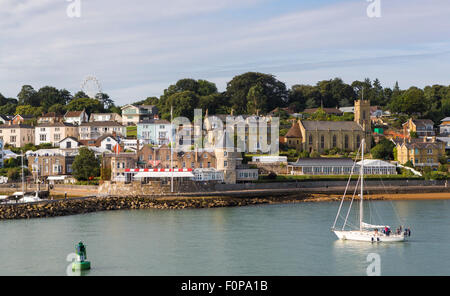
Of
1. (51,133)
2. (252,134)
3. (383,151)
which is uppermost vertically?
(51,133)

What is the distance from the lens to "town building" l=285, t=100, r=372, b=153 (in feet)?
261

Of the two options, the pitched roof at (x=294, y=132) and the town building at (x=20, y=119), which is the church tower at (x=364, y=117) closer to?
the pitched roof at (x=294, y=132)

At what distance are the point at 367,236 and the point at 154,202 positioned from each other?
21.0 m

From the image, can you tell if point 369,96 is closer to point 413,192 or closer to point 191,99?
point 191,99

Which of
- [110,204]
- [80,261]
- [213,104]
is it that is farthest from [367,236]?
[213,104]

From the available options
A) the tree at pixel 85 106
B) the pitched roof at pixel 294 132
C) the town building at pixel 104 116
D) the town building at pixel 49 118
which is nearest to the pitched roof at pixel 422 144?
the pitched roof at pixel 294 132

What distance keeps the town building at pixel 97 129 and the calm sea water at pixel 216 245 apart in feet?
125

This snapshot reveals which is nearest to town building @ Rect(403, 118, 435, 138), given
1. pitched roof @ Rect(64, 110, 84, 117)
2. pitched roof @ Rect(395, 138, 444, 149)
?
pitched roof @ Rect(395, 138, 444, 149)

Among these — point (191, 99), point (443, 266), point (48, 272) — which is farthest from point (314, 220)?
point (191, 99)

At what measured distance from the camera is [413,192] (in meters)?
61.9

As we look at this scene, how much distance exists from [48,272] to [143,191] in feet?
81.8

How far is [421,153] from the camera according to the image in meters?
70.8

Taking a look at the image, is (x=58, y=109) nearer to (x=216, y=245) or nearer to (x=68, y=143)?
(x=68, y=143)

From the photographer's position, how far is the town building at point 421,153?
7031cm
